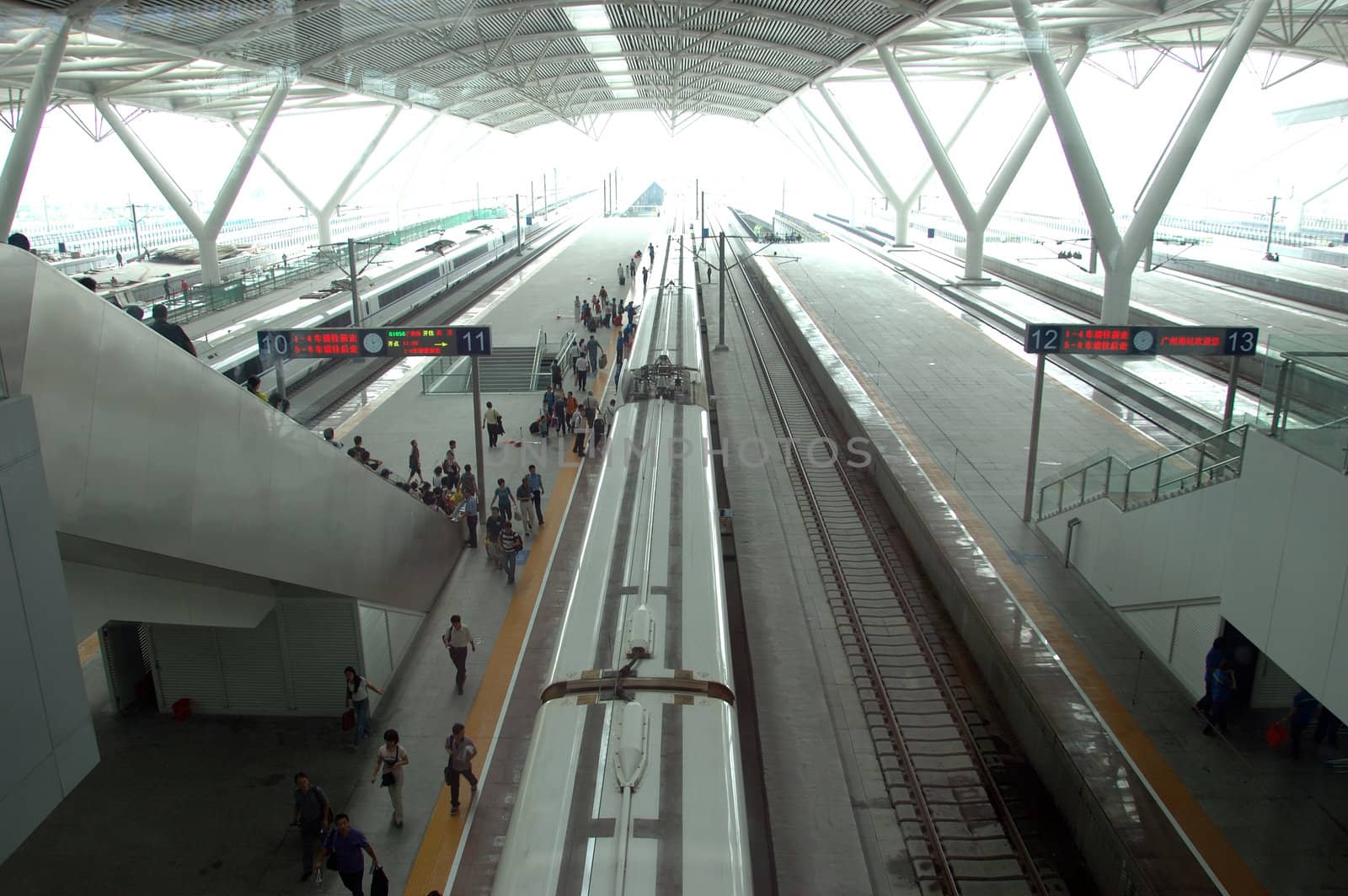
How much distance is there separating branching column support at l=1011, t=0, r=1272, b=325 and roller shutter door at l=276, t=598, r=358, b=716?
68.1 feet

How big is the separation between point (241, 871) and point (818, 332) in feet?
72.7

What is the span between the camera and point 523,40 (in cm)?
3694

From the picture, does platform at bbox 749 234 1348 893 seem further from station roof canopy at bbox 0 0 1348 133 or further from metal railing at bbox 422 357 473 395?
station roof canopy at bbox 0 0 1348 133

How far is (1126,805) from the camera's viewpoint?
291 inches

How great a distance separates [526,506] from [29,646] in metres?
9.34

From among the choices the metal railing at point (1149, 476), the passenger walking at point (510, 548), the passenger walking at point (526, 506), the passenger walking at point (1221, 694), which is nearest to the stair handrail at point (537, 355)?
the passenger walking at point (526, 506)

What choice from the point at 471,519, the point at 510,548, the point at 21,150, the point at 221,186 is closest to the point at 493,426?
the point at 471,519

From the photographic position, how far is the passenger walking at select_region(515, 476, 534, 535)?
13391 mm

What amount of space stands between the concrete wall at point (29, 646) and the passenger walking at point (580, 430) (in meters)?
12.9

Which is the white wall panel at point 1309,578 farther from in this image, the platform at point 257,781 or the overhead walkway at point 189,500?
the overhead walkway at point 189,500

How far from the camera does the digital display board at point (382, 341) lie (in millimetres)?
13625

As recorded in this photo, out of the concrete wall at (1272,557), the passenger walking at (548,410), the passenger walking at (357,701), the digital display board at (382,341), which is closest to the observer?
the concrete wall at (1272,557)

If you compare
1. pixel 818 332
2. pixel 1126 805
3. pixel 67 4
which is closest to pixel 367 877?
pixel 1126 805

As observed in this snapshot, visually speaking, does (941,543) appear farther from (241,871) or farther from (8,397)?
(8,397)
